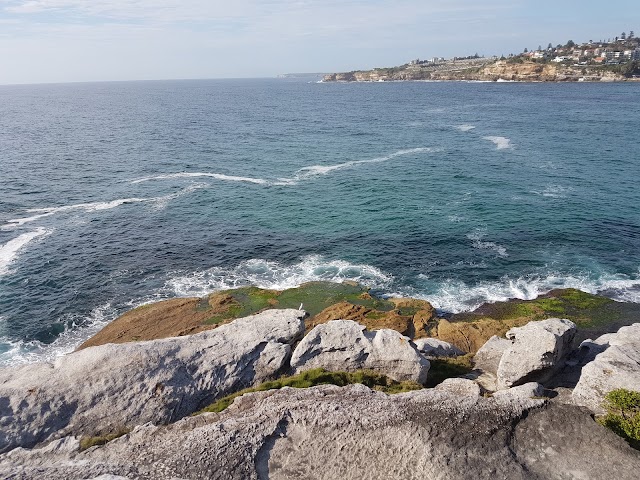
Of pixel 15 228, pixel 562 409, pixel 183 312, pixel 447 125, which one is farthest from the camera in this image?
pixel 447 125

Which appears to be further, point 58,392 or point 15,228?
point 15,228

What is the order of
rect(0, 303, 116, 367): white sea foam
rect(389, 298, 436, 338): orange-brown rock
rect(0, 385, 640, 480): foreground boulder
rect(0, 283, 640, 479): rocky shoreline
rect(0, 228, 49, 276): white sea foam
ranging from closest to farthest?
1. rect(0, 385, 640, 480): foreground boulder
2. rect(0, 283, 640, 479): rocky shoreline
3. rect(0, 303, 116, 367): white sea foam
4. rect(389, 298, 436, 338): orange-brown rock
5. rect(0, 228, 49, 276): white sea foam

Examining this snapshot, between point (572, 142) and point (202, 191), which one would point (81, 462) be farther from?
point (572, 142)

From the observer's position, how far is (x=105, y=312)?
4812 centimetres

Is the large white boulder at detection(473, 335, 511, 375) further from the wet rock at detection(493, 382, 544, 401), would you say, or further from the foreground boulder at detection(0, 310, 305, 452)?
the foreground boulder at detection(0, 310, 305, 452)

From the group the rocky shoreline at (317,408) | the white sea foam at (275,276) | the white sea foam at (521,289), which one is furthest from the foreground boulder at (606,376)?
the white sea foam at (275,276)

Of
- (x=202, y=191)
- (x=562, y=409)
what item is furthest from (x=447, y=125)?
(x=562, y=409)

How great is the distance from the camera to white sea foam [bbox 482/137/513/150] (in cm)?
10779

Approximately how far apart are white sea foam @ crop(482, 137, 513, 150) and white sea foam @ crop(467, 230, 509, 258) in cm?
5389

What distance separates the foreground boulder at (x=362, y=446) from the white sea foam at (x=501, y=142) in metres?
95.2

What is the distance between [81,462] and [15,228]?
5872 cm

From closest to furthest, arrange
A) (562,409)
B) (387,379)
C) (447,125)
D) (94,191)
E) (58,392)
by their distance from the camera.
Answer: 1. (562,409)
2. (58,392)
3. (387,379)
4. (94,191)
5. (447,125)

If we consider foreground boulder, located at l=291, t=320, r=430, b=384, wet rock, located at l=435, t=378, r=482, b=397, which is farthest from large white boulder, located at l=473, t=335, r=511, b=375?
wet rock, located at l=435, t=378, r=482, b=397

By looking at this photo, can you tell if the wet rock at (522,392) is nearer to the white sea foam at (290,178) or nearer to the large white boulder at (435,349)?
the large white boulder at (435,349)
